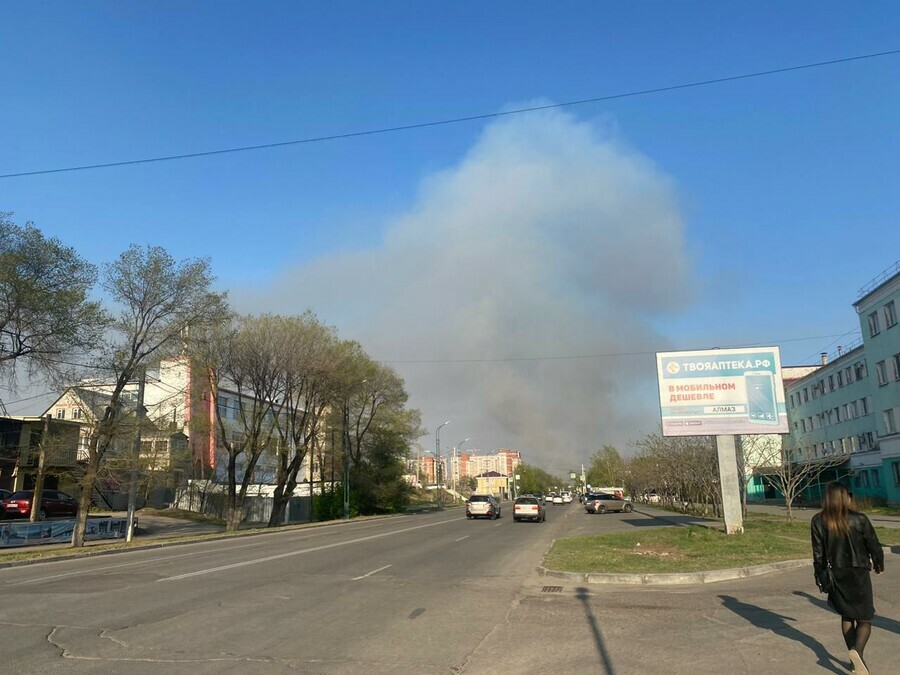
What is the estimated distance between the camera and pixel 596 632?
26.1 feet

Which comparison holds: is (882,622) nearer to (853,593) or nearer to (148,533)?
(853,593)

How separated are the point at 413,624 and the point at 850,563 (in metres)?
5.23

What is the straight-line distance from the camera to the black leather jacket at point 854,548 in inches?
235

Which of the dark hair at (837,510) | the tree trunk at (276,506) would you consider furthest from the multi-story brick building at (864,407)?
the tree trunk at (276,506)

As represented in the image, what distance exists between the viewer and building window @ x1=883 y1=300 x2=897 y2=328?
4047 centimetres

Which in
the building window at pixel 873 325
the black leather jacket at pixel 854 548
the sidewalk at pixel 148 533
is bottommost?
the sidewalk at pixel 148 533

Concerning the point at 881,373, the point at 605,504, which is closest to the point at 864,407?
the point at 881,373

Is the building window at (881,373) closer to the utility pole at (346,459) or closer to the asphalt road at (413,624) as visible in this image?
the utility pole at (346,459)

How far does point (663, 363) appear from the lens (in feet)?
75.2

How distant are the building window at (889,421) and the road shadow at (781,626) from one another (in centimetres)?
4022

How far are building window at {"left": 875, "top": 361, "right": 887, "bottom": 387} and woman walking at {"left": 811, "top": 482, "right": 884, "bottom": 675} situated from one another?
44498mm

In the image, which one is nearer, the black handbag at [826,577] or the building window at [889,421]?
the black handbag at [826,577]

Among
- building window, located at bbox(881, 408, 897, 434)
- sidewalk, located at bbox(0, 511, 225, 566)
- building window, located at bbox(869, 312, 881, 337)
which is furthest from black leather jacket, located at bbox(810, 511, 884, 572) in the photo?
building window, located at bbox(869, 312, 881, 337)

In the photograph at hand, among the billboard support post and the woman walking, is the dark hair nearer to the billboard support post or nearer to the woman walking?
the woman walking
